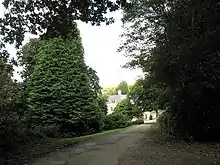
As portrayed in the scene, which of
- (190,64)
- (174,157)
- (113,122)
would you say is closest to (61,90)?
(113,122)

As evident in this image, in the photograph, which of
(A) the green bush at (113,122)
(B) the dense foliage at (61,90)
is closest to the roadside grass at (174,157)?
(B) the dense foliage at (61,90)

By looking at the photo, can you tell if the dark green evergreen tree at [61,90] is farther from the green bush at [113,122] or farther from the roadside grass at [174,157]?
the roadside grass at [174,157]

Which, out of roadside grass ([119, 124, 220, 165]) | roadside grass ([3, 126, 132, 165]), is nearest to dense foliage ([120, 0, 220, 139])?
roadside grass ([119, 124, 220, 165])

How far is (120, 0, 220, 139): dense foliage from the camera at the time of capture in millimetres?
11086

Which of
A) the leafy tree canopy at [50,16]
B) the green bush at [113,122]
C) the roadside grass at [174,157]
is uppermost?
the leafy tree canopy at [50,16]

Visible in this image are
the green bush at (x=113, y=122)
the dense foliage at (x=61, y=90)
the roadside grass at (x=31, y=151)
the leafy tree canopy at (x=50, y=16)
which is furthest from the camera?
the green bush at (x=113, y=122)

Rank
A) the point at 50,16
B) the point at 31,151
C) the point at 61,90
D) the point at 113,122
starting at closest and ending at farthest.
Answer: the point at 50,16 < the point at 31,151 < the point at 61,90 < the point at 113,122

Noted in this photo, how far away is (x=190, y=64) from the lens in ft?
43.9

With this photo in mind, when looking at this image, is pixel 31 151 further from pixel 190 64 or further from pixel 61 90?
pixel 61 90

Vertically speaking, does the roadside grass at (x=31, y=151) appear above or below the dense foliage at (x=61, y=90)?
below

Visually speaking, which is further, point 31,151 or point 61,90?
point 61,90

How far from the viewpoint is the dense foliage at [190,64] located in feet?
36.4

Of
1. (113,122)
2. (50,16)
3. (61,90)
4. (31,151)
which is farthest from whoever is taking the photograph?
(113,122)

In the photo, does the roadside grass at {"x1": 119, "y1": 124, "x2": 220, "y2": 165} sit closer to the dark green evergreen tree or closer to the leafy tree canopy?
the leafy tree canopy
